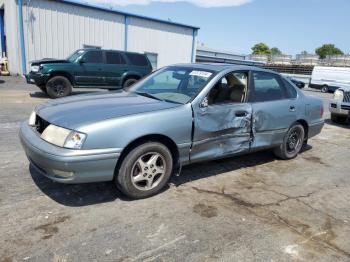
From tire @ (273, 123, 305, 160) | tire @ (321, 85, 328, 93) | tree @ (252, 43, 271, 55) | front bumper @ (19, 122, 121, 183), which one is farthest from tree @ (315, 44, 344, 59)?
front bumper @ (19, 122, 121, 183)

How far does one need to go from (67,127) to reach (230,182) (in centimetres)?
229

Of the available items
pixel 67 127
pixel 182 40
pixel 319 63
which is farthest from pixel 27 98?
pixel 319 63

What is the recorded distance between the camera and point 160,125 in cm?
372

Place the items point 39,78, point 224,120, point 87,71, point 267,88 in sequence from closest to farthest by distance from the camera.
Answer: point 224,120 → point 267,88 → point 39,78 → point 87,71

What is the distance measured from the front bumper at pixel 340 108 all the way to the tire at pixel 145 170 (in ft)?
24.0

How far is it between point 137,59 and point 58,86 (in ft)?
10.7

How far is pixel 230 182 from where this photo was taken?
14.9ft

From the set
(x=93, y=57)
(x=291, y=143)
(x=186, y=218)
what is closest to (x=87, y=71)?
(x=93, y=57)

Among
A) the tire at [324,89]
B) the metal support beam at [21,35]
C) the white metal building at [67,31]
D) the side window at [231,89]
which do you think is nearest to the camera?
the side window at [231,89]

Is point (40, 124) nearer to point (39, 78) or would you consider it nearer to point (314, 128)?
point (314, 128)

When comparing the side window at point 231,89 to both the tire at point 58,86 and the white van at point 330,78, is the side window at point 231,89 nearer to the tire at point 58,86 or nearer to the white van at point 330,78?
the tire at point 58,86

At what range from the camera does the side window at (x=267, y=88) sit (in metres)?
4.91

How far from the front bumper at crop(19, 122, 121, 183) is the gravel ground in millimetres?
363

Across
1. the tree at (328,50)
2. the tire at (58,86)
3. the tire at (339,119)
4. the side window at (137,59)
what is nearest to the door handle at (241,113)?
the tire at (339,119)
